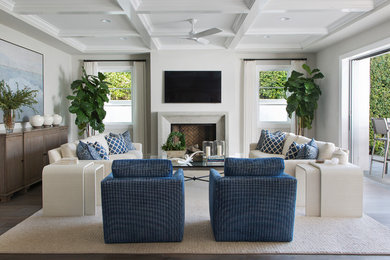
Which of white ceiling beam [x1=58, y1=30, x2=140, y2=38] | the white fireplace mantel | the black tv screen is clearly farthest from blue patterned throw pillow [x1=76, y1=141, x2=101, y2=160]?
the black tv screen

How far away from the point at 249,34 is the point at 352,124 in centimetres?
269

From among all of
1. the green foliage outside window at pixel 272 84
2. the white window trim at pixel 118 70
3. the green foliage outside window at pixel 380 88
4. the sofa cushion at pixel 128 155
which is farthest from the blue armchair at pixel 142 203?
the green foliage outside window at pixel 380 88

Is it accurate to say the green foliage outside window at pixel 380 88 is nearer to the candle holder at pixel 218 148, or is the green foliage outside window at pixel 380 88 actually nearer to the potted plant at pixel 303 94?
the potted plant at pixel 303 94

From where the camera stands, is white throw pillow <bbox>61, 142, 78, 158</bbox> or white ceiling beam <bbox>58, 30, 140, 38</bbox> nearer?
white throw pillow <bbox>61, 142, 78, 158</bbox>

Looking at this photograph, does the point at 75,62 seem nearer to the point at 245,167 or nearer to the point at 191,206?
the point at 191,206

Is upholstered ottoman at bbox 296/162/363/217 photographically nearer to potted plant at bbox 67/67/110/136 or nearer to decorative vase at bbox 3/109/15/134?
decorative vase at bbox 3/109/15/134

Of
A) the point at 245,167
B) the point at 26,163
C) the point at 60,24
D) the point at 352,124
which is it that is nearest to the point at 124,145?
the point at 26,163

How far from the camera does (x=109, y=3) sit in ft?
15.3

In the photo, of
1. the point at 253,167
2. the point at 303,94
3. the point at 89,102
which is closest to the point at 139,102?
the point at 89,102

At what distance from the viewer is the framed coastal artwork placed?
207 inches

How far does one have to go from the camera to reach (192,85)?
26.0ft

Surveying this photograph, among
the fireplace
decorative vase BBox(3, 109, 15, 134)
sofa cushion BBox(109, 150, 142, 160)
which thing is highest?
decorative vase BBox(3, 109, 15, 134)

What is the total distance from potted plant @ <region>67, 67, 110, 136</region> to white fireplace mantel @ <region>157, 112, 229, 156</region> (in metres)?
1.32

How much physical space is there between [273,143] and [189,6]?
2696mm
